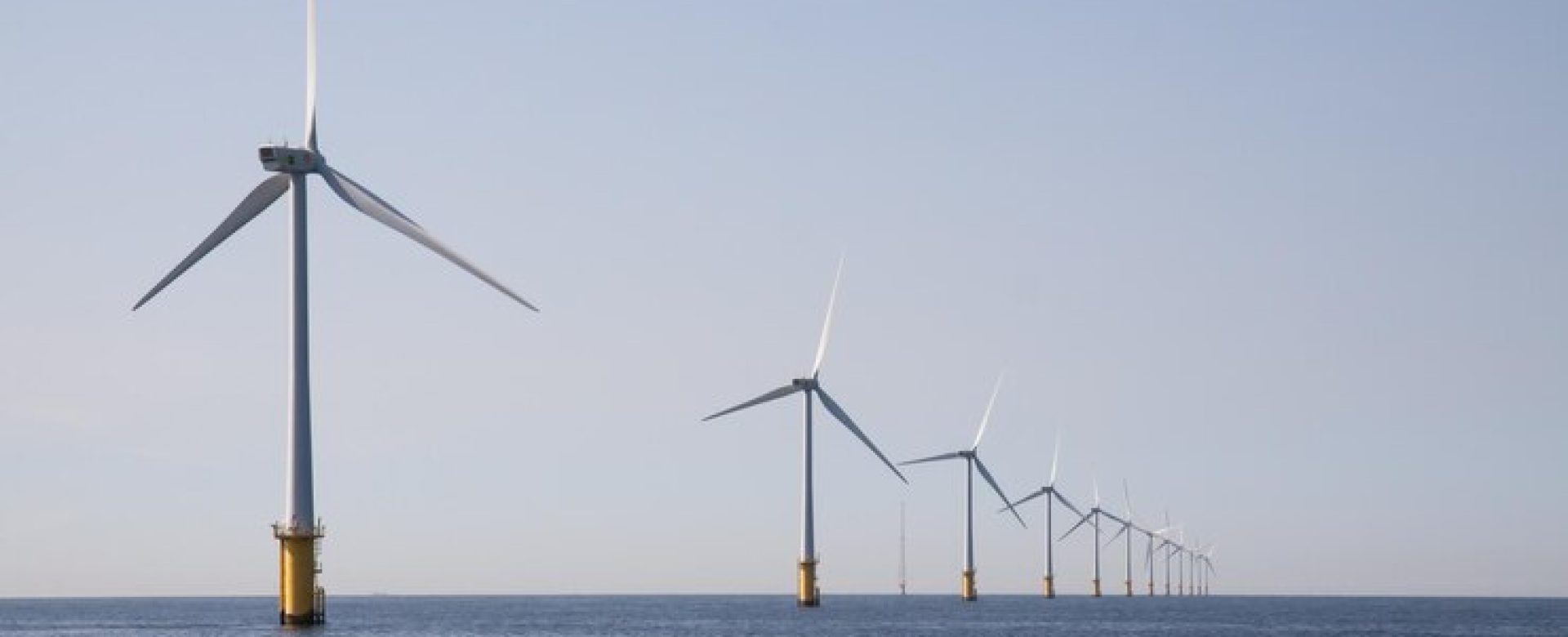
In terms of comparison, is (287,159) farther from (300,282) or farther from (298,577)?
(298,577)

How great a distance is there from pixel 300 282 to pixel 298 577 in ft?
51.0

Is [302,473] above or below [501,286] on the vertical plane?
below

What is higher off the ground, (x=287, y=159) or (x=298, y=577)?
(x=287, y=159)

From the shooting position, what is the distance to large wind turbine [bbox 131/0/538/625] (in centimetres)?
11381

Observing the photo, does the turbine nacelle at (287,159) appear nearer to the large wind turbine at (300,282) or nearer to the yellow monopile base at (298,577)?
the large wind turbine at (300,282)

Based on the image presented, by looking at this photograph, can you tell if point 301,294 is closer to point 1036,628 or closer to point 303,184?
point 303,184

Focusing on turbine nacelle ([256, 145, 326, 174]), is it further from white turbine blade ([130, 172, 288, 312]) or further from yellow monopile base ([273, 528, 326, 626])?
yellow monopile base ([273, 528, 326, 626])

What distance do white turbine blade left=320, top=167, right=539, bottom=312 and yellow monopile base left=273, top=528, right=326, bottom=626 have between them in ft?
53.4

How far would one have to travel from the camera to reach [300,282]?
117125 mm

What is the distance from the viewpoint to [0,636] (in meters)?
188

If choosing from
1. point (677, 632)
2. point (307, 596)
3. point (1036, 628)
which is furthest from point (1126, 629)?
point (307, 596)

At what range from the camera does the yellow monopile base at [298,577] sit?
115125 mm

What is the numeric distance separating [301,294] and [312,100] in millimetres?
12960

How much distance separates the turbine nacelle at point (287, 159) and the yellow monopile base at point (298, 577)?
65.2 feet
